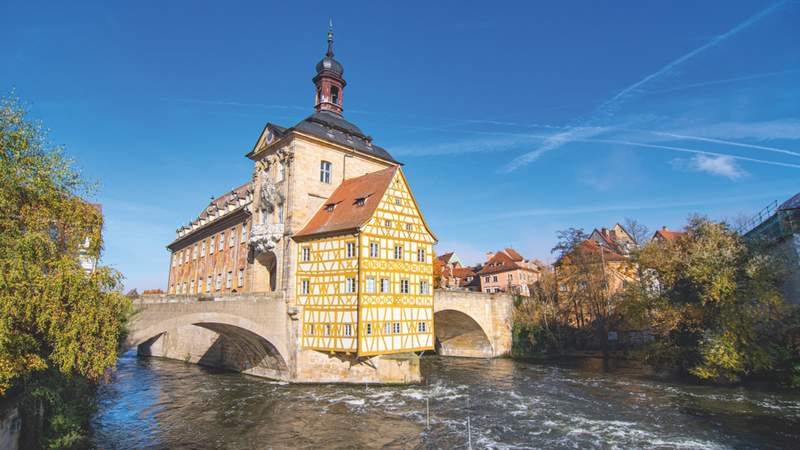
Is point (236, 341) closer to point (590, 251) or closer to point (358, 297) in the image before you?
point (358, 297)

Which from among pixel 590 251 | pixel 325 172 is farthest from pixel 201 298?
pixel 590 251

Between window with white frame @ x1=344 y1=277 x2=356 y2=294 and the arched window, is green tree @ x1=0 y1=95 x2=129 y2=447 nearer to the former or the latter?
window with white frame @ x1=344 y1=277 x2=356 y2=294

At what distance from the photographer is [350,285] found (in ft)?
71.5

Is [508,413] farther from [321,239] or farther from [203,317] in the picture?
[203,317]

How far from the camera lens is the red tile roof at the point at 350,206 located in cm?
2269

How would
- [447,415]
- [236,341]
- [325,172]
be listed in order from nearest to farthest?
[447,415] → [236,341] → [325,172]

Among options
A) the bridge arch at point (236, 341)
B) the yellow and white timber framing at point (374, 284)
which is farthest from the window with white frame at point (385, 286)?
the bridge arch at point (236, 341)

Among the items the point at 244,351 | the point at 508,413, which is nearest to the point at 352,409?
the point at 508,413

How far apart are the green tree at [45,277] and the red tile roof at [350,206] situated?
40.1ft

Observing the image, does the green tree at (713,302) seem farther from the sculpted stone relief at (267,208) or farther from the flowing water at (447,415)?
the sculpted stone relief at (267,208)

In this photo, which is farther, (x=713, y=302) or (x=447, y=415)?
(x=713, y=302)

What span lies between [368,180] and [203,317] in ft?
36.3

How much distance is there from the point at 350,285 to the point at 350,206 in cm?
452

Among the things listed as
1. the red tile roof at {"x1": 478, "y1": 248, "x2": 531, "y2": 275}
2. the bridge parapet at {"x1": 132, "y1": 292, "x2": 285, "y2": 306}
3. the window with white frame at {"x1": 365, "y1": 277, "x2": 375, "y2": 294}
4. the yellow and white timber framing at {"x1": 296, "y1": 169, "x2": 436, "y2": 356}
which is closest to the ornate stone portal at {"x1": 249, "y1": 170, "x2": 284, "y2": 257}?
the yellow and white timber framing at {"x1": 296, "y1": 169, "x2": 436, "y2": 356}
